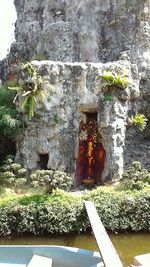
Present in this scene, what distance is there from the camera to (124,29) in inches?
885

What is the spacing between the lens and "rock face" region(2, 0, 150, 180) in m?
16.8

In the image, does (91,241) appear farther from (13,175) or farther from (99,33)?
(99,33)

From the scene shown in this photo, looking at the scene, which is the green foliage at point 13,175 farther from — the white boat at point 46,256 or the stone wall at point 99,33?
the stone wall at point 99,33

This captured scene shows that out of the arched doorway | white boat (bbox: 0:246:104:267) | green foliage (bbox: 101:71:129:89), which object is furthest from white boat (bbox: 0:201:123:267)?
the arched doorway

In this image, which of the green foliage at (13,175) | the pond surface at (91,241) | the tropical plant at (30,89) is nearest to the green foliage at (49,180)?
the green foliage at (13,175)

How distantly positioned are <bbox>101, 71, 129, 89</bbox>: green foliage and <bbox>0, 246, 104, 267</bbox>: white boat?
1050 cm

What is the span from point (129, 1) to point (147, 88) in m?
5.64

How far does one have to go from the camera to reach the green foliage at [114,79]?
53.5 feet

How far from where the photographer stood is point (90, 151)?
1794 centimetres

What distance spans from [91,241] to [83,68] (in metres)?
8.17

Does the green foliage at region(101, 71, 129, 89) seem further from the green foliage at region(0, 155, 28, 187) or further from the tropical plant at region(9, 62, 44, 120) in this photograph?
the green foliage at region(0, 155, 28, 187)

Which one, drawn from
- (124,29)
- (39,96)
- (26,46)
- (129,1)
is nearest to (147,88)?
(124,29)

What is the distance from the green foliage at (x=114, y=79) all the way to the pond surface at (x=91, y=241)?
6.88 metres

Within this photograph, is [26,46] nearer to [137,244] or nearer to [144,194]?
[144,194]
